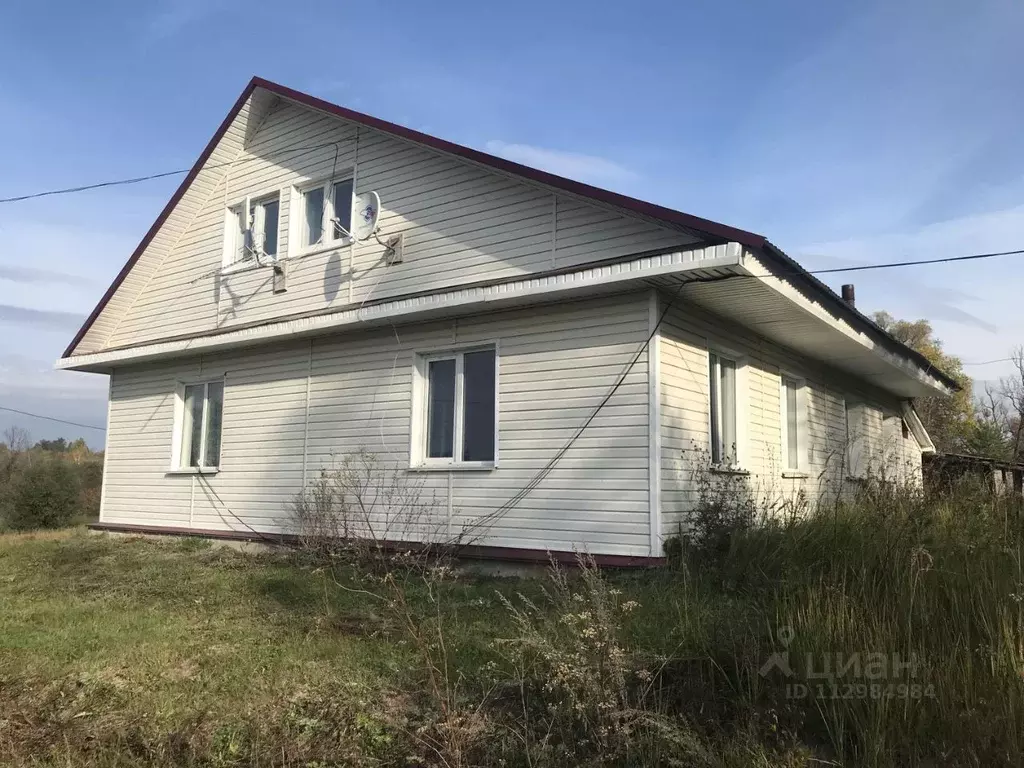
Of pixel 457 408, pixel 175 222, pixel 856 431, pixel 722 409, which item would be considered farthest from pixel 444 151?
pixel 856 431

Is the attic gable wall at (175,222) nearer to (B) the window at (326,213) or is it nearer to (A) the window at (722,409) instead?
(B) the window at (326,213)

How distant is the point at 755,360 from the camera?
10742 mm

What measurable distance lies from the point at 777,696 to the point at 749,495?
258 inches

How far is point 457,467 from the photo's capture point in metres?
9.55

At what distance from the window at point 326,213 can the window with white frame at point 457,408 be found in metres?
2.50

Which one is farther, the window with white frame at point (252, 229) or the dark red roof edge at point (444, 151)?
the window with white frame at point (252, 229)

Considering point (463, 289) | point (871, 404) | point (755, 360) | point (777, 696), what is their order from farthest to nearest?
point (871, 404)
point (755, 360)
point (463, 289)
point (777, 696)

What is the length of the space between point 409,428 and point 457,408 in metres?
0.76

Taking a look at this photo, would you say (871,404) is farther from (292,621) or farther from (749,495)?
(292,621)

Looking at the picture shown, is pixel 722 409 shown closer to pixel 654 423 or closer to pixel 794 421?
pixel 654 423

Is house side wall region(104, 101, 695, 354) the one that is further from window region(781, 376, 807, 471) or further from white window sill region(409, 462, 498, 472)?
window region(781, 376, 807, 471)

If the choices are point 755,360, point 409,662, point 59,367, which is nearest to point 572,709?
point 409,662

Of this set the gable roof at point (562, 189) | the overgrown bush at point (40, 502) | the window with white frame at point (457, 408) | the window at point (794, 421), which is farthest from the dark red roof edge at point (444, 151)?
the overgrown bush at point (40, 502)

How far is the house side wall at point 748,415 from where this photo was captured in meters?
8.42
